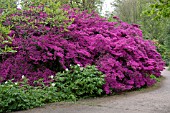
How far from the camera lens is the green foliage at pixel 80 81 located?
19.2 ft

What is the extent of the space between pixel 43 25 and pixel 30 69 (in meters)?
1.39

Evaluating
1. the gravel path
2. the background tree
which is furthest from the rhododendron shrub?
the background tree

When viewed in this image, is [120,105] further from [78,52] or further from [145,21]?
[145,21]

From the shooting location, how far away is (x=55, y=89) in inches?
221

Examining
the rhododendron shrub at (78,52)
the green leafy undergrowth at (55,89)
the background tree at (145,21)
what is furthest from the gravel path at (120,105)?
the background tree at (145,21)

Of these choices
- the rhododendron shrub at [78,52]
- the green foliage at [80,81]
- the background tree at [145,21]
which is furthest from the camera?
the background tree at [145,21]

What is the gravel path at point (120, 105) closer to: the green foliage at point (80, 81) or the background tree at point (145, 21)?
the green foliage at point (80, 81)

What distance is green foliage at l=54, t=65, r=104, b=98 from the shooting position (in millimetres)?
5852

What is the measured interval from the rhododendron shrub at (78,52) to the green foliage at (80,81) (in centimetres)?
23

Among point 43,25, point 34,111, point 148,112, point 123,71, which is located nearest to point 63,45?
point 43,25

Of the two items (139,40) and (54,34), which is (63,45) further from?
(139,40)

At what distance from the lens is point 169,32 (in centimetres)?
1574

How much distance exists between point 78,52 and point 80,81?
0.96 meters

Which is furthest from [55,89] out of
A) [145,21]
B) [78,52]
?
[145,21]
